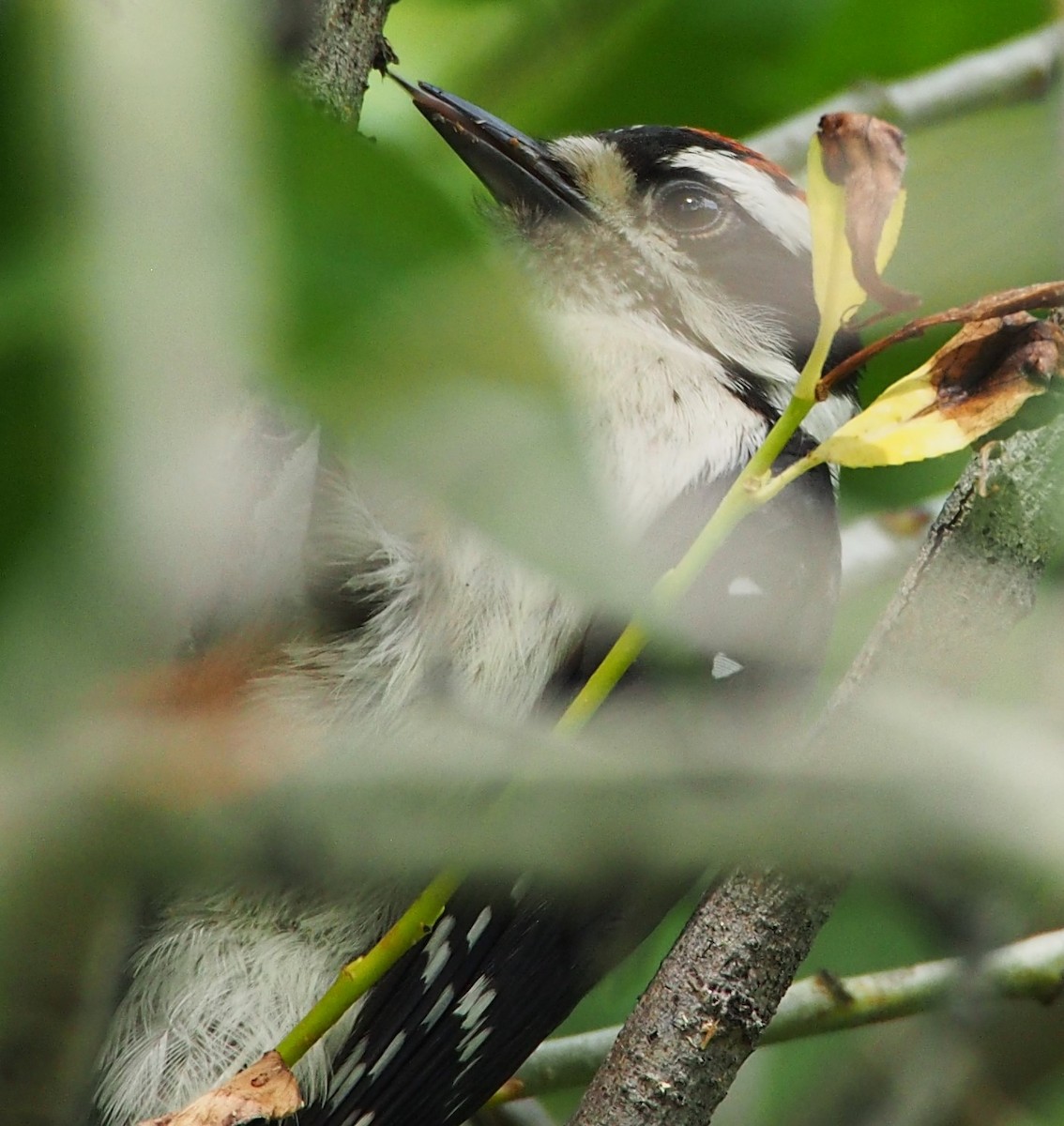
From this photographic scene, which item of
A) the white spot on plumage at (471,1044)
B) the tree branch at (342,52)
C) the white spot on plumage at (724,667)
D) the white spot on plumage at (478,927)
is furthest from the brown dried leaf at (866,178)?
the white spot on plumage at (471,1044)

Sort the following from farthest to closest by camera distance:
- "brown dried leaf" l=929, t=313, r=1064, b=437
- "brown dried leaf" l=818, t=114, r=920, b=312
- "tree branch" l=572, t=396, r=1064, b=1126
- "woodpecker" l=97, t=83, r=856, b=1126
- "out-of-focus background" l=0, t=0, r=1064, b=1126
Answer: "woodpecker" l=97, t=83, r=856, b=1126 < "tree branch" l=572, t=396, r=1064, b=1126 < "brown dried leaf" l=929, t=313, r=1064, b=437 < "brown dried leaf" l=818, t=114, r=920, b=312 < "out-of-focus background" l=0, t=0, r=1064, b=1126

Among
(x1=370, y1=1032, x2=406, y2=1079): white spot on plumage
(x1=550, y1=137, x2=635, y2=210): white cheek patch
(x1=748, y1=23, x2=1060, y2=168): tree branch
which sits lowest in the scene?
(x1=370, y1=1032, x2=406, y2=1079): white spot on plumage

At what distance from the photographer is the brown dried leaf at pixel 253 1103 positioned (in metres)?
1.10

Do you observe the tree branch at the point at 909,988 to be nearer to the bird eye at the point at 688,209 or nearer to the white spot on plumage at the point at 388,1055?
the white spot on plumage at the point at 388,1055

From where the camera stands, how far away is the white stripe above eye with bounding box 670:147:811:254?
2.24 meters

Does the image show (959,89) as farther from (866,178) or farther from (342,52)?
(866,178)

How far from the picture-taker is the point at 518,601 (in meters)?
1.79

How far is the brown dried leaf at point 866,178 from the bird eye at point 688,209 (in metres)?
1.45

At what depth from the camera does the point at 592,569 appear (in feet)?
1.75

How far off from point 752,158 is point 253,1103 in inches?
67.1

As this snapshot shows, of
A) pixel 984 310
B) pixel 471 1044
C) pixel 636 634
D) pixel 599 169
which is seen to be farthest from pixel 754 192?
pixel 636 634

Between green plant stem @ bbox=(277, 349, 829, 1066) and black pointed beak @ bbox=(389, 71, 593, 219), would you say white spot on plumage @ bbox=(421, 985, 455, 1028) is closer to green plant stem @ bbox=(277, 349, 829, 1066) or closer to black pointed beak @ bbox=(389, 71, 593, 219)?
green plant stem @ bbox=(277, 349, 829, 1066)

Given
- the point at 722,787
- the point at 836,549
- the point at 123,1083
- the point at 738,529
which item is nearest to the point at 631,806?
the point at 722,787

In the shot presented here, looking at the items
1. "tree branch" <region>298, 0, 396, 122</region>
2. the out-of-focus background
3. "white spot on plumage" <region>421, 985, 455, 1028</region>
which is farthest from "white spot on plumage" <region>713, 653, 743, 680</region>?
"white spot on plumage" <region>421, 985, 455, 1028</region>
